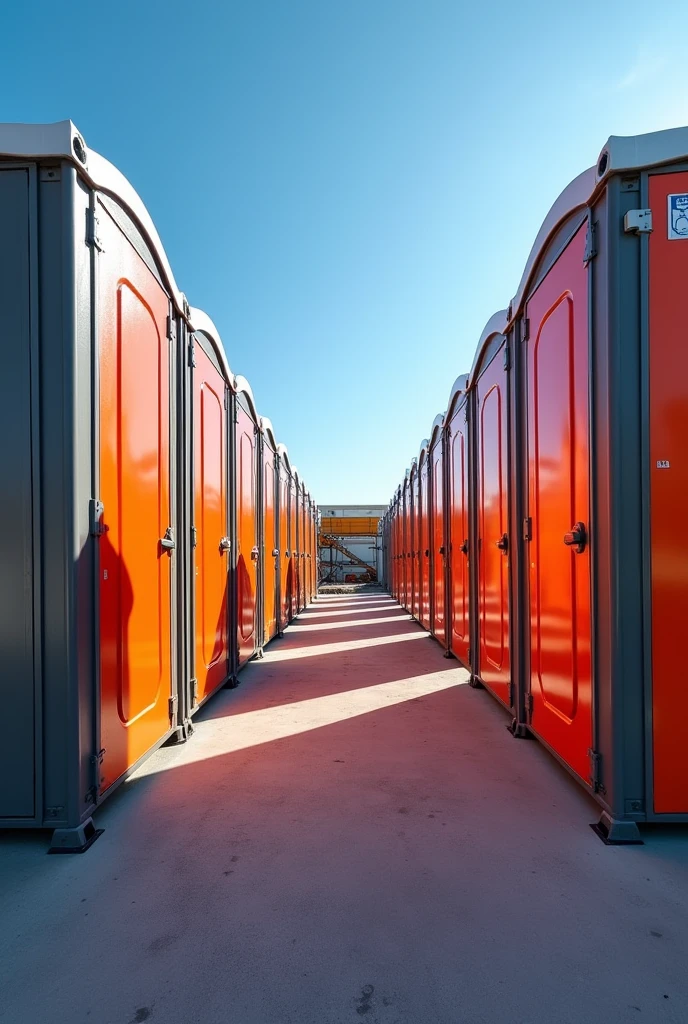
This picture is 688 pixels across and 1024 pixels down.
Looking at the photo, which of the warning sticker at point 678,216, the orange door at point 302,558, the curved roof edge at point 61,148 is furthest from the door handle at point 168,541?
→ the orange door at point 302,558

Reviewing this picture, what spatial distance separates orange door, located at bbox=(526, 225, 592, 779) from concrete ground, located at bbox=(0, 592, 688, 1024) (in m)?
0.41

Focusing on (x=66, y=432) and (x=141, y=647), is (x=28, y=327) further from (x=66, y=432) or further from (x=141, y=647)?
(x=141, y=647)

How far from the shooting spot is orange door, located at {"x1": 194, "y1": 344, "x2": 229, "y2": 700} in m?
4.52

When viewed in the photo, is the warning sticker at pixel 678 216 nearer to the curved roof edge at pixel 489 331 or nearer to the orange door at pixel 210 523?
the curved roof edge at pixel 489 331

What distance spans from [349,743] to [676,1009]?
2.46 m

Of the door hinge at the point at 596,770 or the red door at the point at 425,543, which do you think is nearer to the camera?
the door hinge at the point at 596,770

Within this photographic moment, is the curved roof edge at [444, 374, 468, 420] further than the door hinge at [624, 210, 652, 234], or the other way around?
the curved roof edge at [444, 374, 468, 420]

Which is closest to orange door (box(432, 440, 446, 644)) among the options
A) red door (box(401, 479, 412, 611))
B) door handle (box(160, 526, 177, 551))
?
red door (box(401, 479, 412, 611))

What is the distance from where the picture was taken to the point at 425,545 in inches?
380

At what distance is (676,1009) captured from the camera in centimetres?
158

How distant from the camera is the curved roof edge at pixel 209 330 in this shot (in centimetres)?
436

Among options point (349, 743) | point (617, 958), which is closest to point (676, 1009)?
point (617, 958)

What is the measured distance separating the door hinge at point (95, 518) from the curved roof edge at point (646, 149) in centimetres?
283

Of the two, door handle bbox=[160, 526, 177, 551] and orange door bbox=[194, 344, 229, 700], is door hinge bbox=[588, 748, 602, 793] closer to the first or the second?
door handle bbox=[160, 526, 177, 551]
